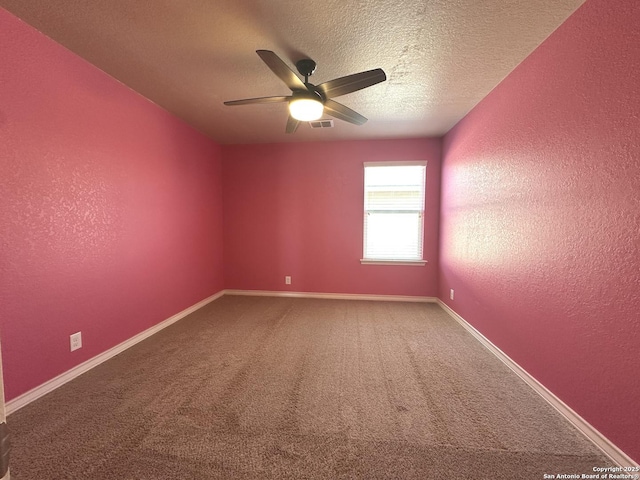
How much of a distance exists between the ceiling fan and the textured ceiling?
28 cm

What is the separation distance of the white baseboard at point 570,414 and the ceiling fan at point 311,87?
7.74 feet

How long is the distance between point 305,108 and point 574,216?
192 centimetres

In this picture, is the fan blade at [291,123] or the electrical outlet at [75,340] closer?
the electrical outlet at [75,340]

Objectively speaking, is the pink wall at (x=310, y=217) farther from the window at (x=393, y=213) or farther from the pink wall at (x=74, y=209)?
the pink wall at (x=74, y=209)

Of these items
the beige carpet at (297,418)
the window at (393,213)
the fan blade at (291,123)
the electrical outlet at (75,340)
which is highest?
the fan blade at (291,123)

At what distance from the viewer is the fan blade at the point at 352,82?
1.74 m

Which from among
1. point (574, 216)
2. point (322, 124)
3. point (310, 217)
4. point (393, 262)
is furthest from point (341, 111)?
point (393, 262)

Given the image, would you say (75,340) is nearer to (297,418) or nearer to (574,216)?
(297,418)

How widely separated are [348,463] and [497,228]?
2153 mm

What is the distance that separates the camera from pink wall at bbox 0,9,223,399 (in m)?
1.69

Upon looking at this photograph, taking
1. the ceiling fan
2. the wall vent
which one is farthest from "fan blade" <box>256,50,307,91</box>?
the wall vent

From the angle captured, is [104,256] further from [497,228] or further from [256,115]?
[497,228]

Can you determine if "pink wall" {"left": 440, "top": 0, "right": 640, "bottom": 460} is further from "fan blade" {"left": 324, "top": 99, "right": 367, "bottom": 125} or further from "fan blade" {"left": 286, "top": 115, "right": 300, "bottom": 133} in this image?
"fan blade" {"left": 286, "top": 115, "right": 300, "bottom": 133}

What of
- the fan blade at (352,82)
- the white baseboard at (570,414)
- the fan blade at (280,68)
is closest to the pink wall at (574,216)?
the white baseboard at (570,414)
